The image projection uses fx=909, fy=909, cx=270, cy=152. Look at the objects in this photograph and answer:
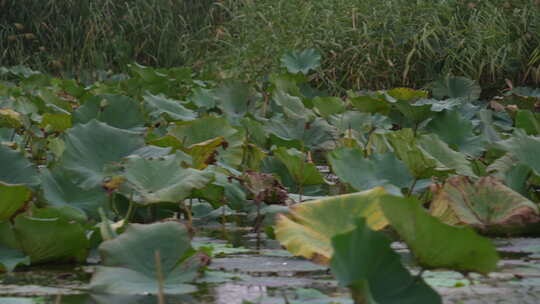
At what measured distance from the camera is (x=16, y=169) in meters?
1.78

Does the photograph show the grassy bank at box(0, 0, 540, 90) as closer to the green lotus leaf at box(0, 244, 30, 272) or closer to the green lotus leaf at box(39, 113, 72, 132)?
the green lotus leaf at box(39, 113, 72, 132)

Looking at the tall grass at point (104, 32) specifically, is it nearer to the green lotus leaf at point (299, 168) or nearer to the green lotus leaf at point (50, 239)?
the green lotus leaf at point (299, 168)

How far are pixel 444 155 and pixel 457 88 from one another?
7.36 ft

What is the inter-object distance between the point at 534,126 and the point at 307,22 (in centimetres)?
313

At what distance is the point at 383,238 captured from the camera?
1073mm

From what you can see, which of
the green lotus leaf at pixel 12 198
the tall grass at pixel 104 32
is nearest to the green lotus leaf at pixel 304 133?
the green lotus leaf at pixel 12 198

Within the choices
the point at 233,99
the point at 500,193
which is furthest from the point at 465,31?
the point at 500,193

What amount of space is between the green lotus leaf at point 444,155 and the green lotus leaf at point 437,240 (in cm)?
99

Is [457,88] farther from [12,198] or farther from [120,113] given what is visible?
[12,198]

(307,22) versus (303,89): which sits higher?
(307,22)

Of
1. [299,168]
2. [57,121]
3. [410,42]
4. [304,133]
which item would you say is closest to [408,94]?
[304,133]

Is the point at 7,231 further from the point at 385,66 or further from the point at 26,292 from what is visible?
the point at 385,66

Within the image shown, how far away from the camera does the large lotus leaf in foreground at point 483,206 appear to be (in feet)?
5.67

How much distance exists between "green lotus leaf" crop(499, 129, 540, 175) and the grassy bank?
269cm
